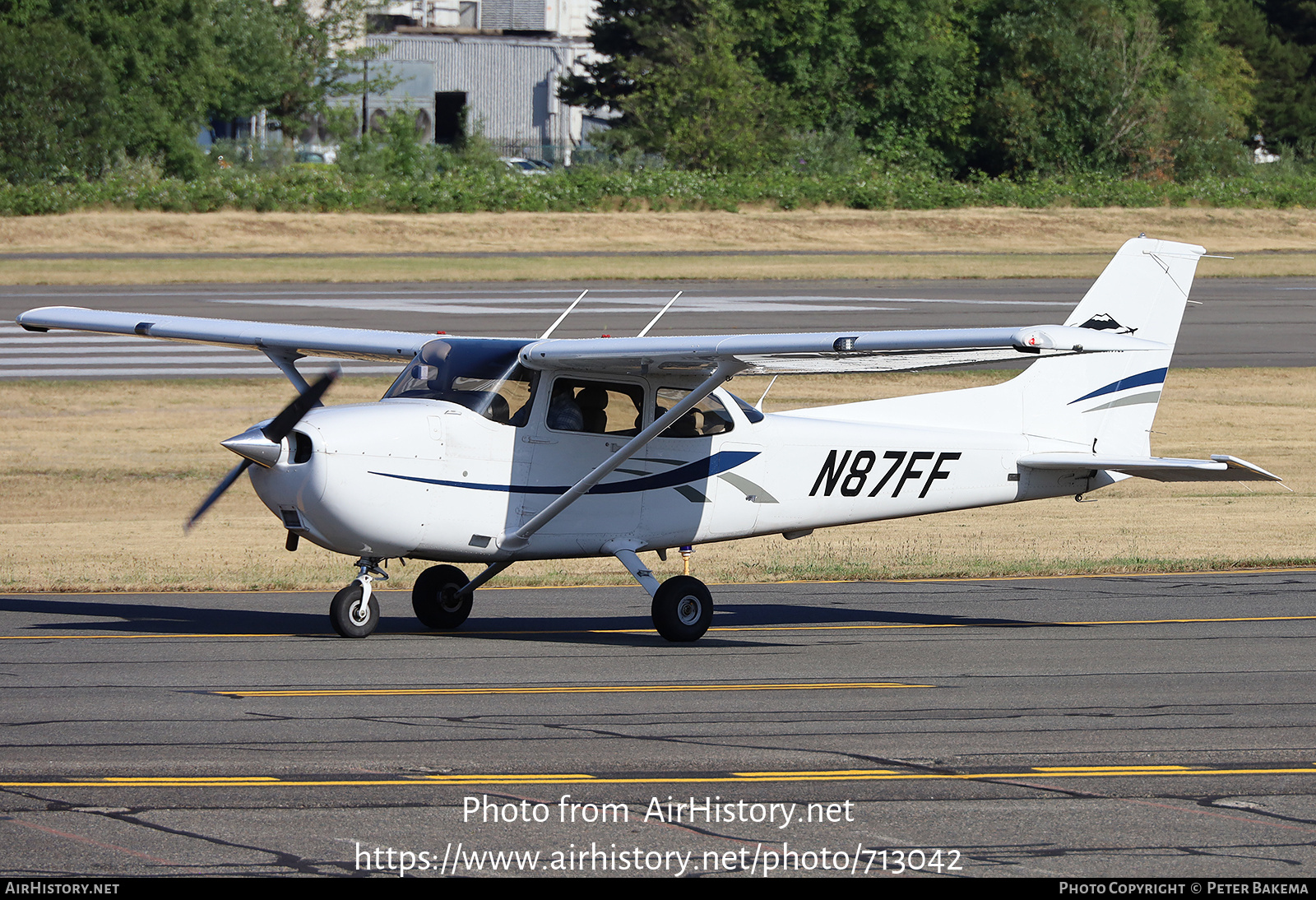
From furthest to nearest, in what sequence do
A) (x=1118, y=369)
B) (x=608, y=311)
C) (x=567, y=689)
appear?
(x=608, y=311)
(x=1118, y=369)
(x=567, y=689)

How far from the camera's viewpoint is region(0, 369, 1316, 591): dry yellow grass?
15.9 meters

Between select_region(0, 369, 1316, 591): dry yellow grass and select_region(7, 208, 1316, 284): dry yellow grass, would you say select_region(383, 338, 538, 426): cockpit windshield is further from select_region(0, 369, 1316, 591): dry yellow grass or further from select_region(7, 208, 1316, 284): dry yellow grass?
select_region(7, 208, 1316, 284): dry yellow grass

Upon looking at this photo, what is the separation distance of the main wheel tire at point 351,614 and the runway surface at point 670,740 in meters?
0.16

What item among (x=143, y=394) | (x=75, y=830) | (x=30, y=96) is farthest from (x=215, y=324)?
(x=30, y=96)

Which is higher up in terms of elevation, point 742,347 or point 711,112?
point 711,112

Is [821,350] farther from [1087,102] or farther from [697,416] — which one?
[1087,102]

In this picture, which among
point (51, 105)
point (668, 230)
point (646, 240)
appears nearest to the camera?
point (646, 240)

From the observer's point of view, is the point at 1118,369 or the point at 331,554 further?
the point at 331,554

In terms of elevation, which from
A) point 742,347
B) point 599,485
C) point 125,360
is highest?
point 742,347

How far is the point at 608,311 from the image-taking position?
36.7 metres

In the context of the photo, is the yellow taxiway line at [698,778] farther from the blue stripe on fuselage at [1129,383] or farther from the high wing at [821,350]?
the blue stripe on fuselage at [1129,383]

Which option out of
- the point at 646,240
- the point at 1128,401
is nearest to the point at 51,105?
the point at 646,240

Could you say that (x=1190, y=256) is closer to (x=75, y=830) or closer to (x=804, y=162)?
(x=75, y=830)

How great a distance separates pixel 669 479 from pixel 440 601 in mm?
2100
